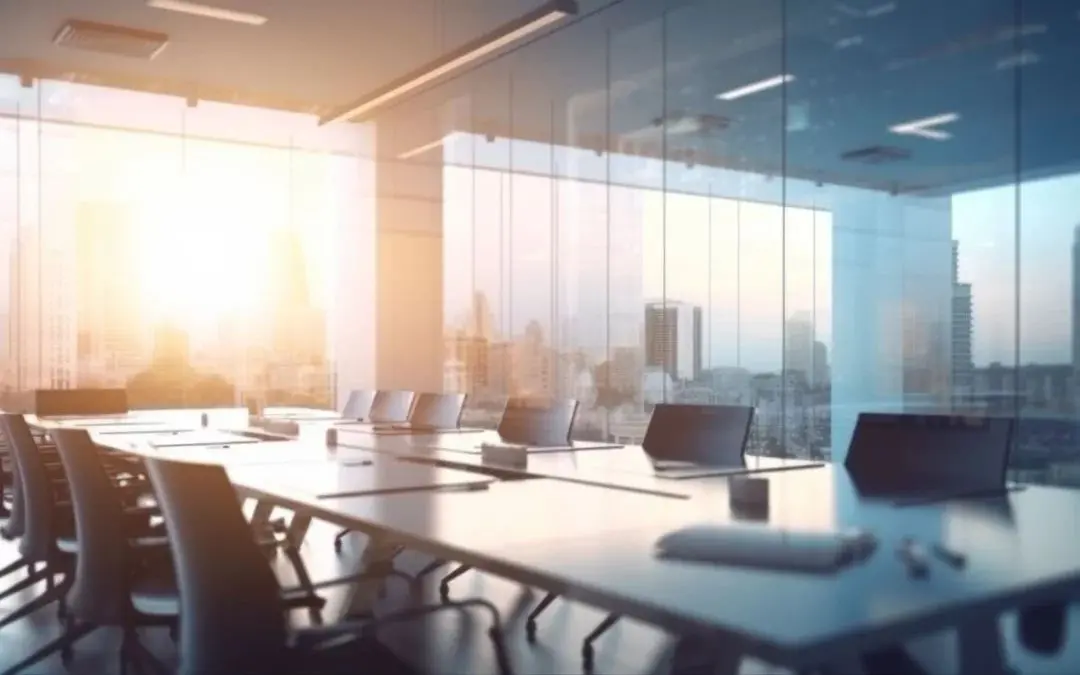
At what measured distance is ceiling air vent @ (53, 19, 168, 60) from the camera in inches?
278

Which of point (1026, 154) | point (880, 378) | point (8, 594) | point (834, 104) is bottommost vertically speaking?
point (8, 594)

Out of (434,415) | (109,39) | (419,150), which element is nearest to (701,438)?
(434,415)

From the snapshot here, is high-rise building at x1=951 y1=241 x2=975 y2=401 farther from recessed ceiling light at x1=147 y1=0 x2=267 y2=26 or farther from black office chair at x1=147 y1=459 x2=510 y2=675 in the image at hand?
recessed ceiling light at x1=147 y1=0 x2=267 y2=26

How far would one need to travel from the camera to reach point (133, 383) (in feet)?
30.7

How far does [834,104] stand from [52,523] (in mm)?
5314

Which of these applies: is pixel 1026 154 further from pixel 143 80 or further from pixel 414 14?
pixel 143 80

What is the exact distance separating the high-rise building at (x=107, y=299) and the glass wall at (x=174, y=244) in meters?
0.01

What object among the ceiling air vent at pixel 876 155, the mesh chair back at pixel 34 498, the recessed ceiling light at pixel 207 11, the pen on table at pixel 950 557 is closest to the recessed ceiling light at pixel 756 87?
the ceiling air vent at pixel 876 155

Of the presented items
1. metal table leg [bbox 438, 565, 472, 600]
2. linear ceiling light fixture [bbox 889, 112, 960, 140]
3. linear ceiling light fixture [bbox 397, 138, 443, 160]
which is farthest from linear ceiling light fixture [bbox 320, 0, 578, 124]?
linear ceiling light fixture [bbox 397, 138, 443, 160]

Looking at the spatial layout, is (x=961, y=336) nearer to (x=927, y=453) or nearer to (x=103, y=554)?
(x=927, y=453)

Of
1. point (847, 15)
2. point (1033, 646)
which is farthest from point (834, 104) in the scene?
point (1033, 646)

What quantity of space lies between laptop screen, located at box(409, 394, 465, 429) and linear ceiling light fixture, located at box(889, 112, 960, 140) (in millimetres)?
3175

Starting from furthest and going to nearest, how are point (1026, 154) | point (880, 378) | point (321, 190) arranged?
point (321, 190) < point (880, 378) < point (1026, 154)

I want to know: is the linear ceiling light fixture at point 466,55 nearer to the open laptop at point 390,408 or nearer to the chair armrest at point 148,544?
the open laptop at point 390,408
